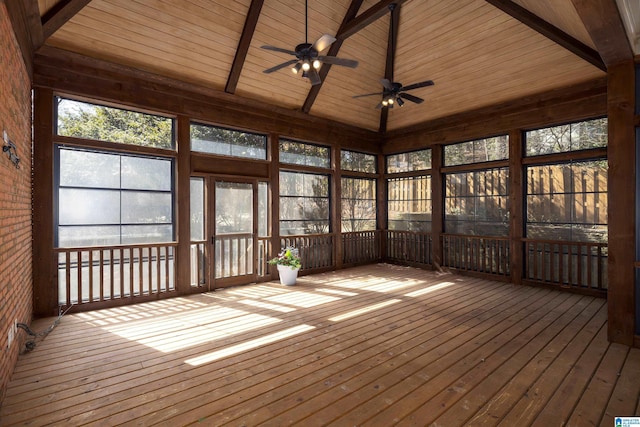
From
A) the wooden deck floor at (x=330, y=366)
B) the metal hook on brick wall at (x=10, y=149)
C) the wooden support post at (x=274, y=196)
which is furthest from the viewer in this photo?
the wooden support post at (x=274, y=196)

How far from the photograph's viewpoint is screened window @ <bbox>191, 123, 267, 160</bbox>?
5.32 m

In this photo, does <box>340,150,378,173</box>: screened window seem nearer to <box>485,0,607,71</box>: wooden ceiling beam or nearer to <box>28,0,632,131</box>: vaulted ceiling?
<box>28,0,632,131</box>: vaulted ceiling

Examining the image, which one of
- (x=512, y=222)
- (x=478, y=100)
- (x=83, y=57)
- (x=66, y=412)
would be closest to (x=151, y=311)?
(x=66, y=412)

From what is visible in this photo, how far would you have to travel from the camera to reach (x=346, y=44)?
19.2ft

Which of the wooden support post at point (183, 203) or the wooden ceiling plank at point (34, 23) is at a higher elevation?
the wooden ceiling plank at point (34, 23)

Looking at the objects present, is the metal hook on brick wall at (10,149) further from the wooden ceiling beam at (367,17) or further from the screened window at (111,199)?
the wooden ceiling beam at (367,17)

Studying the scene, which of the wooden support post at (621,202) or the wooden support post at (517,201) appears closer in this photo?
the wooden support post at (621,202)

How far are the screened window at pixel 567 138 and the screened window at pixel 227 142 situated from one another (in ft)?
16.4

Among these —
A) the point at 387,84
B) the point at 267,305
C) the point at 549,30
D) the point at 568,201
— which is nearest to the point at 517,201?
the point at 568,201

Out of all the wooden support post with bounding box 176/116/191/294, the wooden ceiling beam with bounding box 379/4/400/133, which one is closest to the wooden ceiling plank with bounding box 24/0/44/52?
the wooden support post with bounding box 176/116/191/294

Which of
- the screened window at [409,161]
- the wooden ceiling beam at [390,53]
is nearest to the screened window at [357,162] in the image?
the screened window at [409,161]

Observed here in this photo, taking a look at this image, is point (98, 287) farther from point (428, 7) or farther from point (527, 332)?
point (428, 7)

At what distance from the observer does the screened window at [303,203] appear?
6445 millimetres

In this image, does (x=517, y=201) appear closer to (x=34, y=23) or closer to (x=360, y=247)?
(x=360, y=247)
